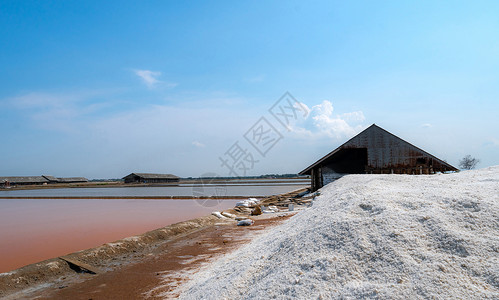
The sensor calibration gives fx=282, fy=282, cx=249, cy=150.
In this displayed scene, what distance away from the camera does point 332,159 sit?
15812 mm

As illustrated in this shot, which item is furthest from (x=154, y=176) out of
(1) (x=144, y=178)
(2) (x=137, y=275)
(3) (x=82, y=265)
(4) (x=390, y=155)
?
(2) (x=137, y=275)

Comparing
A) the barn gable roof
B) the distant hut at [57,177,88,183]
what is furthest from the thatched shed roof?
the barn gable roof

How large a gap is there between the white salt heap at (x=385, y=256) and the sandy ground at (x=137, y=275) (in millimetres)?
760

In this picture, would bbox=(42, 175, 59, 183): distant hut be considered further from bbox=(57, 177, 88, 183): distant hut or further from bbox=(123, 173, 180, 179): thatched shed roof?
bbox=(123, 173, 180, 179): thatched shed roof

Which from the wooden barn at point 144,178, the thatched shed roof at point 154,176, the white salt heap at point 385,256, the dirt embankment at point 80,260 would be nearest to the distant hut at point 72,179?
the wooden barn at point 144,178

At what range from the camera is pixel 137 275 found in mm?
5062

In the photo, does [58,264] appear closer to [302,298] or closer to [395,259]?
[302,298]

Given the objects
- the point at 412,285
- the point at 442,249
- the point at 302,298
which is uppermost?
the point at 442,249

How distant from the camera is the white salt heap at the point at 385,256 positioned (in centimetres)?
247

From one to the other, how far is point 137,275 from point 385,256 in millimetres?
4208

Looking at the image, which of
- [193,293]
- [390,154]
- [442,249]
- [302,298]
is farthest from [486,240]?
[390,154]

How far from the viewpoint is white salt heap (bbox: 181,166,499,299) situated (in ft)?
8.11

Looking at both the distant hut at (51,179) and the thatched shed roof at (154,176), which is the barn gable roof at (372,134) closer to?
the thatched shed roof at (154,176)

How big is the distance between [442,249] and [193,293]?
2912 mm
